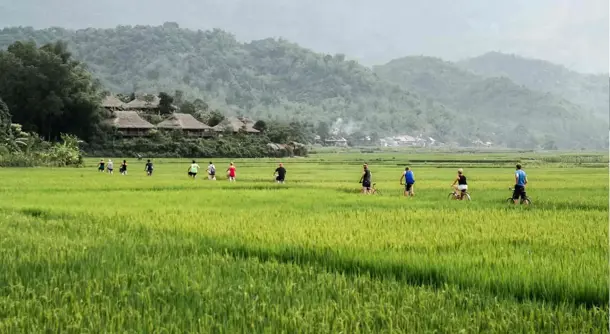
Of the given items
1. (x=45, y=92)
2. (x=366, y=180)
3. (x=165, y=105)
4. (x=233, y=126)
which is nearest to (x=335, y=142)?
(x=165, y=105)

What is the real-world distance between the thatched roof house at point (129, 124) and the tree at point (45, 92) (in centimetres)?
567

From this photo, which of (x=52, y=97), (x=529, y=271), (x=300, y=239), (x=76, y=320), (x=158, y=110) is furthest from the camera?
(x=158, y=110)

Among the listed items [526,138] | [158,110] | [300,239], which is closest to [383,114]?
[526,138]

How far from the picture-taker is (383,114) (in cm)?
19338

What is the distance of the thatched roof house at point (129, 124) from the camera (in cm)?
6056

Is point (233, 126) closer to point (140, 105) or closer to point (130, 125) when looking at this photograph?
point (140, 105)

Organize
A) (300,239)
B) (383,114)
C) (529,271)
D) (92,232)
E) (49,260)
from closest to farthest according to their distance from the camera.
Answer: (529,271) < (49,260) < (300,239) < (92,232) < (383,114)

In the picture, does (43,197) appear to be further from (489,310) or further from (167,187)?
(489,310)

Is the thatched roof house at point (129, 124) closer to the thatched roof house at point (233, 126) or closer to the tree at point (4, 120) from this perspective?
the thatched roof house at point (233, 126)

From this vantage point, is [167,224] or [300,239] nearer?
[300,239]

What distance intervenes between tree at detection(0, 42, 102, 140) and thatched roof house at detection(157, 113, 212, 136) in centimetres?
1024

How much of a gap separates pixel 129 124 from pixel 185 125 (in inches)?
239

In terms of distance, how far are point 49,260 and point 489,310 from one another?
195 inches

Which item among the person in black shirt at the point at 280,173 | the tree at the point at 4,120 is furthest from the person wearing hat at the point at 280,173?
the tree at the point at 4,120
